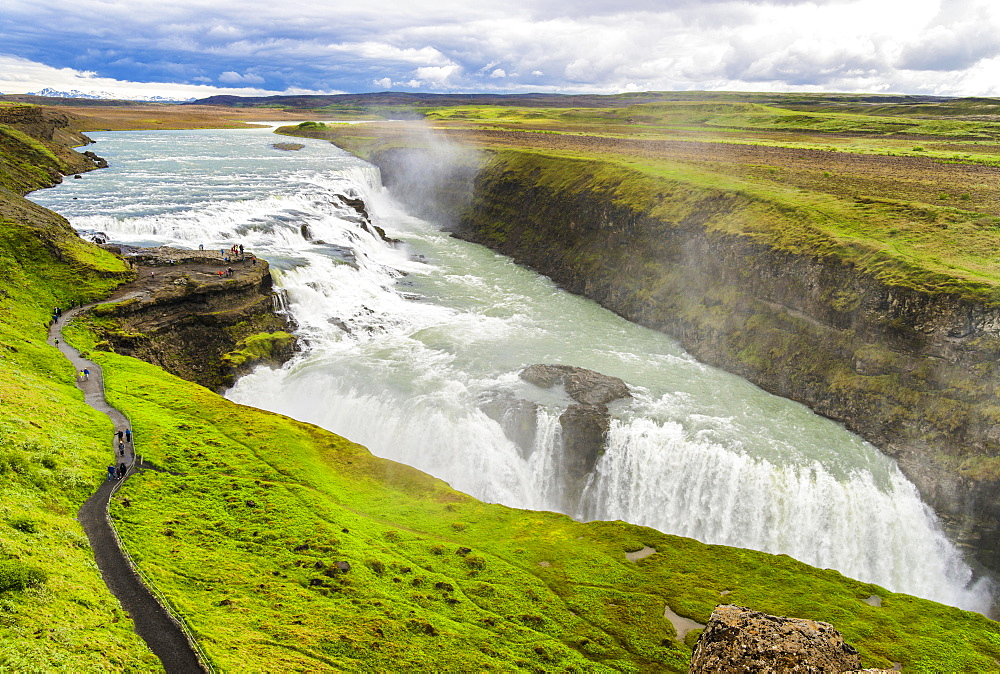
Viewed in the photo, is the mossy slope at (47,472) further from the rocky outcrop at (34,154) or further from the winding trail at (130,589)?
the rocky outcrop at (34,154)

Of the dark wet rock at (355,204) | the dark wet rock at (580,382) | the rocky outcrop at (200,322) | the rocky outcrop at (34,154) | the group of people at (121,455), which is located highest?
the rocky outcrop at (34,154)

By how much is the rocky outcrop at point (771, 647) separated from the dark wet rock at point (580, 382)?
21.4m

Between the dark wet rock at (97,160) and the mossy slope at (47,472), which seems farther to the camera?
the dark wet rock at (97,160)

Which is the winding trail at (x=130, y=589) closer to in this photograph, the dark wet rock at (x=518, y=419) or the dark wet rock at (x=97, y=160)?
the dark wet rock at (x=518, y=419)

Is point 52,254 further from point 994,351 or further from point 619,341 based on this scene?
point 994,351

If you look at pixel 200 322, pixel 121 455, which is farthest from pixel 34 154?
pixel 121 455

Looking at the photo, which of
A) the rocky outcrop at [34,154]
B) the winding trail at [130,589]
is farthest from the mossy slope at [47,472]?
the rocky outcrop at [34,154]

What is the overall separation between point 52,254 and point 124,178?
4647 cm

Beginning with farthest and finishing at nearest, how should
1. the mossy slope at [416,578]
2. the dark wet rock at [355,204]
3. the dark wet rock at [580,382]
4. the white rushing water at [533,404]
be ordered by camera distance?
the dark wet rock at [355,204] → the dark wet rock at [580,382] → the white rushing water at [533,404] → the mossy slope at [416,578]

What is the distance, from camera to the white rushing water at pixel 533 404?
3011 cm

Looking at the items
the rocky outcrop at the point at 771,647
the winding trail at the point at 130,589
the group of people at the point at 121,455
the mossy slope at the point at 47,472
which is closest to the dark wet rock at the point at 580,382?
the rocky outcrop at the point at 771,647

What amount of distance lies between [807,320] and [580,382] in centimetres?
1866

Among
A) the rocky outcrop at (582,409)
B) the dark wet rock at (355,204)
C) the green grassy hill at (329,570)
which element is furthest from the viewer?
the dark wet rock at (355,204)

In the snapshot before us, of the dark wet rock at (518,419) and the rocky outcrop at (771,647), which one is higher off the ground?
the rocky outcrop at (771,647)
